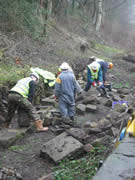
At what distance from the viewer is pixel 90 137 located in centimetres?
513

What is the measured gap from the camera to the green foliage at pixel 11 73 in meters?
7.38

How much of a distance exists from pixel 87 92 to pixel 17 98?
4.06 metres

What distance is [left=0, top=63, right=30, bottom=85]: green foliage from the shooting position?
7.38 metres

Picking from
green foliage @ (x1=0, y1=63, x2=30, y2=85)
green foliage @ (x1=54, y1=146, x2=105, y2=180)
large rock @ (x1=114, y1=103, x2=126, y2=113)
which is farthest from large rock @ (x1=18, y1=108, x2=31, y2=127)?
large rock @ (x1=114, y1=103, x2=126, y2=113)

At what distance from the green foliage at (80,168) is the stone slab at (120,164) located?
0.71m

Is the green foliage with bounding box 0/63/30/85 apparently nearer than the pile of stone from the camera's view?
No

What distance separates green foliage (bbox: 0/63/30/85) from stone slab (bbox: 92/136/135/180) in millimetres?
5361

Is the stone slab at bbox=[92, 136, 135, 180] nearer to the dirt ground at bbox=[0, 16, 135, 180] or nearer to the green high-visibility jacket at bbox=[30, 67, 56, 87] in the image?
the dirt ground at bbox=[0, 16, 135, 180]

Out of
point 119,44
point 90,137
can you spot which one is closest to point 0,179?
point 90,137

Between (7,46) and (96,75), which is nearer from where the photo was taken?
(96,75)

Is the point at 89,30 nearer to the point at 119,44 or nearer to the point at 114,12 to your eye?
the point at 119,44

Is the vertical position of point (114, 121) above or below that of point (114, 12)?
below

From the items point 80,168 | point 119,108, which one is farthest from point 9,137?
point 119,108

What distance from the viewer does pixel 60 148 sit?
4.35 metres
